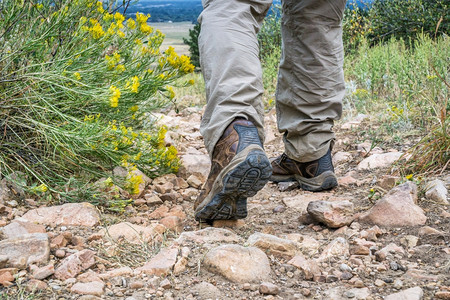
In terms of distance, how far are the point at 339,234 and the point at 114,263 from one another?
91 cm

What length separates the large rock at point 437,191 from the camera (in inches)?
88.5

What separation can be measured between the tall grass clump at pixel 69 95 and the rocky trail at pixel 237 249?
218 millimetres

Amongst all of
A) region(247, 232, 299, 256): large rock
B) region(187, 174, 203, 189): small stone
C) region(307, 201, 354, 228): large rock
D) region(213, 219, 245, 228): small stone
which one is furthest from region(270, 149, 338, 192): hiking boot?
region(247, 232, 299, 256): large rock

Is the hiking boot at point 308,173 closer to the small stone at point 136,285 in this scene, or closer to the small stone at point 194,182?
the small stone at point 194,182

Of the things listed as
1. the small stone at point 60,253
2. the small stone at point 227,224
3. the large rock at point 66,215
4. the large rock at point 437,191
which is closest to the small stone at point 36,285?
the small stone at point 60,253

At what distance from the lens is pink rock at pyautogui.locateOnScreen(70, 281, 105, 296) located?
149 cm

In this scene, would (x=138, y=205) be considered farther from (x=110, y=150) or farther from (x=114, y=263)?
(x=114, y=263)

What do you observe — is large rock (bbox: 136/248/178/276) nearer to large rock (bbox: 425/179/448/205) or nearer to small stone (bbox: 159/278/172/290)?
small stone (bbox: 159/278/172/290)

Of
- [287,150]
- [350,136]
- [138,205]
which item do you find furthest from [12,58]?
[350,136]

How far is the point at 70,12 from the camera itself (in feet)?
8.95

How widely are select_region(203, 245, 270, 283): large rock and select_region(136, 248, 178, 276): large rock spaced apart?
107 mm

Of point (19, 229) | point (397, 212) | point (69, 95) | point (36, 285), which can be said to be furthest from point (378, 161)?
point (36, 285)

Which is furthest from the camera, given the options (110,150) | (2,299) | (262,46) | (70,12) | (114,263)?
(262,46)

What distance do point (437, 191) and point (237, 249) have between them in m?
1.06
